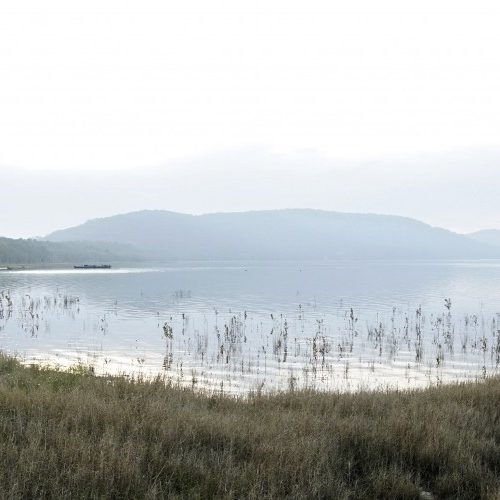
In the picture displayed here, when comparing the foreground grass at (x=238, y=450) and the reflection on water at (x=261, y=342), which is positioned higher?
the foreground grass at (x=238, y=450)

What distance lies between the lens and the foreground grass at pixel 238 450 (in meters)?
5.89

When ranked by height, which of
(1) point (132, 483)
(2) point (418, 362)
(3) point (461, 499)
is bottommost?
(2) point (418, 362)

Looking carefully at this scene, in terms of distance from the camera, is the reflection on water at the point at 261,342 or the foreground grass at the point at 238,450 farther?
the reflection on water at the point at 261,342

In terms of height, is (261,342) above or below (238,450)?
below

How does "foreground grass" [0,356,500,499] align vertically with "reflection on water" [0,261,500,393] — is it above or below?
above

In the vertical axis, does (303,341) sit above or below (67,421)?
below

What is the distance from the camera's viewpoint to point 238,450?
7172 mm

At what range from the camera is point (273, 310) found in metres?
46.9

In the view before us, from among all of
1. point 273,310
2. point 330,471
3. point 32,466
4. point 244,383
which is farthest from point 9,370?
point 273,310

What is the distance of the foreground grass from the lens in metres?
5.89

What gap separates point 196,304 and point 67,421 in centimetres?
4343

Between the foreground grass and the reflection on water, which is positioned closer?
the foreground grass

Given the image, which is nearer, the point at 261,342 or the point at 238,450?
the point at 238,450

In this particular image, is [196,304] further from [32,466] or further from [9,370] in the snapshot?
[32,466]
